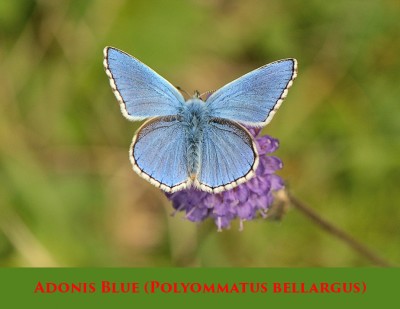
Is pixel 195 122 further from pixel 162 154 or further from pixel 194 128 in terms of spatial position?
pixel 162 154

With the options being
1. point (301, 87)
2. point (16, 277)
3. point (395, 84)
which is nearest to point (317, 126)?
point (301, 87)

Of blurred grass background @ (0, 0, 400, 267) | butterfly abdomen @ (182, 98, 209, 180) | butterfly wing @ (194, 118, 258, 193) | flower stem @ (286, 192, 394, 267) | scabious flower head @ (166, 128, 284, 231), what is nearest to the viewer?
butterfly wing @ (194, 118, 258, 193)

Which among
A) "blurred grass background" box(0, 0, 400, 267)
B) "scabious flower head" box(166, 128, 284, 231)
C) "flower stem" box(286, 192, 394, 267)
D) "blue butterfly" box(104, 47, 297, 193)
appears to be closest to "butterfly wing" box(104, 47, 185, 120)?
"blue butterfly" box(104, 47, 297, 193)

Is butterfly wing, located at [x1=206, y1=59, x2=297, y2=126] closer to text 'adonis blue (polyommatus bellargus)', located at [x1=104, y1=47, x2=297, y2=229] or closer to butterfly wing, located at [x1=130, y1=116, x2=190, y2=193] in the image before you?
A: text 'adonis blue (polyommatus bellargus)', located at [x1=104, y1=47, x2=297, y2=229]

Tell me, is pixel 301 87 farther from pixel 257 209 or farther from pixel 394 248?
pixel 257 209

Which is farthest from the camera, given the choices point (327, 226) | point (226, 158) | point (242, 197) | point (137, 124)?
point (137, 124)

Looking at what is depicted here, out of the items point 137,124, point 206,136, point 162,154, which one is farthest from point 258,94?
point 137,124
